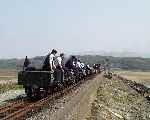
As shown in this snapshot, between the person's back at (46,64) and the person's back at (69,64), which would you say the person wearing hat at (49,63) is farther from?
the person's back at (69,64)

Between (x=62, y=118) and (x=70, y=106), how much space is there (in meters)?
4.32

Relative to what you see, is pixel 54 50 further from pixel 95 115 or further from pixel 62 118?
pixel 62 118

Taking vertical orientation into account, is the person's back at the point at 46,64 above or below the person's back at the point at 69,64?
above

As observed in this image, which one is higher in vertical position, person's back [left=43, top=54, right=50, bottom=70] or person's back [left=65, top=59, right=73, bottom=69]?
person's back [left=43, top=54, right=50, bottom=70]

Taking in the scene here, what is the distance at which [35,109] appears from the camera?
2367 cm

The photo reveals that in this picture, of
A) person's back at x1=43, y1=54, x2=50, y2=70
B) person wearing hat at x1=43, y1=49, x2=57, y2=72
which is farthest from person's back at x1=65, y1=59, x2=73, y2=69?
person's back at x1=43, y1=54, x2=50, y2=70

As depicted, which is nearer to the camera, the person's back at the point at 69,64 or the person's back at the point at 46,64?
the person's back at the point at 46,64

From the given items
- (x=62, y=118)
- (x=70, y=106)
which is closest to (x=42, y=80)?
(x=70, y=106)

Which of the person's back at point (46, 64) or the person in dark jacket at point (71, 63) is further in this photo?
the person in dark jacket at point (71, 63)

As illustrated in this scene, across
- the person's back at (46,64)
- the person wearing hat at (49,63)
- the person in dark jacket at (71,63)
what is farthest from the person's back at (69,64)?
the person's back at (46,64)

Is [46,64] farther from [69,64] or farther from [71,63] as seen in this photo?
[71,63]

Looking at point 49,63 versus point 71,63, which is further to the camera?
point 71,63

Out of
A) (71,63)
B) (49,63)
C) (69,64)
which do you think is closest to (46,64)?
(49,63)

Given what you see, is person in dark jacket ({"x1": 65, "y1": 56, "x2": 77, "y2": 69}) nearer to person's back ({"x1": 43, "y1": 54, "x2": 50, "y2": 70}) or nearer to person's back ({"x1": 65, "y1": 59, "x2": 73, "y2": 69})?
person's back ({"x1": 65, "y1": 59, "x2": 73, "y2": 69})
